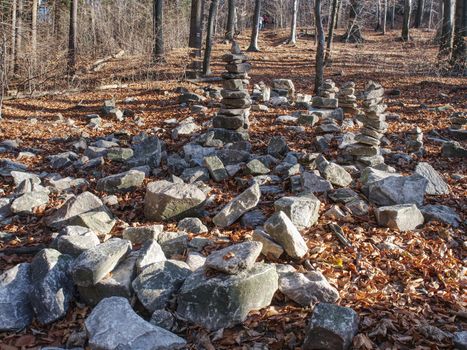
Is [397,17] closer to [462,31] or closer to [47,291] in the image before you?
[462,31]

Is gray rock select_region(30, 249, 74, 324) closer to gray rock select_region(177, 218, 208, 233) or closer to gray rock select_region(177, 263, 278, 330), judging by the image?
gray rock select_region(177, 263, 278, 330)

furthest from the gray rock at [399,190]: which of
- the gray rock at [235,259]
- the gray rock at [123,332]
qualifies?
the gray rock at [123,332]

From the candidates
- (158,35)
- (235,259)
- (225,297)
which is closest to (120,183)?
(235,259)

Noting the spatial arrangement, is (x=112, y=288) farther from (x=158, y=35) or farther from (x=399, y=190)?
(x=158, y=35)

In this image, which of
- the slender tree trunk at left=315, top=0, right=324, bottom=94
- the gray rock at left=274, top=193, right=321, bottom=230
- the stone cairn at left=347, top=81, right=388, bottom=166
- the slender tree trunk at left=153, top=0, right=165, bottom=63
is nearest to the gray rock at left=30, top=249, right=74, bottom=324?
the gray rock at left=274, top=193, right=321, bottom=230

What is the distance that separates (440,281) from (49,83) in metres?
16.0

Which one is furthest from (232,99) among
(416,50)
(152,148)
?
(416,50)

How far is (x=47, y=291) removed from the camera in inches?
151

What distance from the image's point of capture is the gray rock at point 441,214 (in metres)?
5.37

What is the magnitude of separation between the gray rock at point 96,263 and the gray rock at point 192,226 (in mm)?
1141

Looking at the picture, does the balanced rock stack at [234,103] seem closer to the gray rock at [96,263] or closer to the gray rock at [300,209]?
the gray rock at [300,209]

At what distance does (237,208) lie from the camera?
217 inches

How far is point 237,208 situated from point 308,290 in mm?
1891

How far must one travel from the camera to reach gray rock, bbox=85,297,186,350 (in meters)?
3.20
